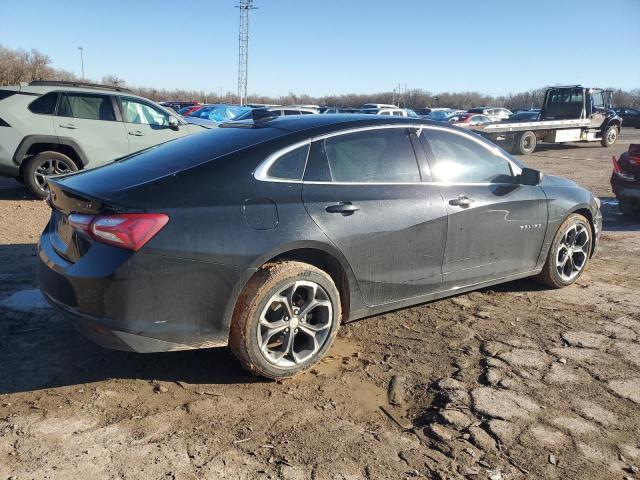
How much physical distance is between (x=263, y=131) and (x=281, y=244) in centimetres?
94

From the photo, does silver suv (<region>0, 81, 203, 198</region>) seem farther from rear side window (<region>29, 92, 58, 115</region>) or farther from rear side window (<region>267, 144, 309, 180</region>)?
rear side window (<region>267, 144, 309, 180</region>)

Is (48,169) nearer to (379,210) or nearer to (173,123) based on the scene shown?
(173,123)

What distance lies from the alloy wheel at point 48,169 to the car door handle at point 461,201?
264 inches

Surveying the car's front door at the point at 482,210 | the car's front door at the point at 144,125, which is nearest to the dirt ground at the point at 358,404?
the car's front door at the point at 482,210

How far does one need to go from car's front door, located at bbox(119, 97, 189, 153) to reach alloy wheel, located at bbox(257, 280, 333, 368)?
6708 millimetres

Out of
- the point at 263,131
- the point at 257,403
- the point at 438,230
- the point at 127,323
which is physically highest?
the point at 263,131

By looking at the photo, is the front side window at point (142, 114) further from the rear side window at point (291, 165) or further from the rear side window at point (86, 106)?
the rear side window at point (291, 165)

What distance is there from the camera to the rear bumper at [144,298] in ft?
9.79

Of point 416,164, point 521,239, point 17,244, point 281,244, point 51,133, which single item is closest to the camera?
point 281,244

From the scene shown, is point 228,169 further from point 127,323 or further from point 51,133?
point 51,133

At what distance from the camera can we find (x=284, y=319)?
136 inches

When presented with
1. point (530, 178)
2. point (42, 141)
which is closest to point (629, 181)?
point (530, 178)

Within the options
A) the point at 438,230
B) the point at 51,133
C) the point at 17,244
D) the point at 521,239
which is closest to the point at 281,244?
the point at 438,230

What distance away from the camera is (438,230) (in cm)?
407
